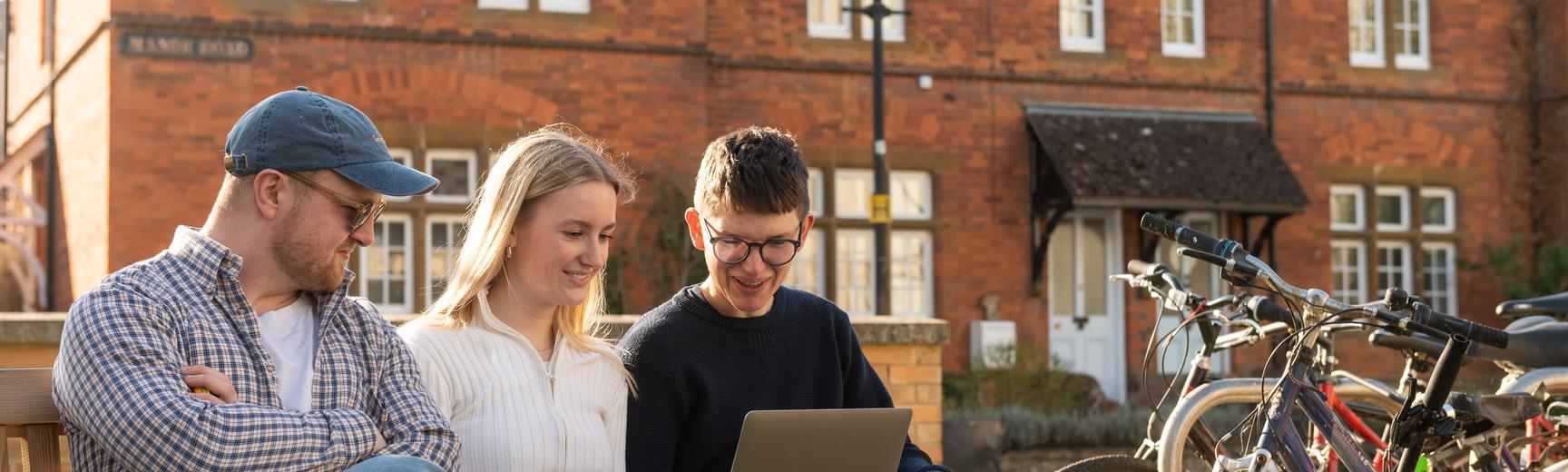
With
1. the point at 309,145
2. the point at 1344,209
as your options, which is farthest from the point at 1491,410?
the point at 1344,209

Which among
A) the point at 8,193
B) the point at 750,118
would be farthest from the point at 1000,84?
the point at 8,193

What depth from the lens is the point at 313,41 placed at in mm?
13461

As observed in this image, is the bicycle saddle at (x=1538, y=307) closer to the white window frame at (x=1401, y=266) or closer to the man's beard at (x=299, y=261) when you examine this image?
the man's beard at (x=299, y=261)

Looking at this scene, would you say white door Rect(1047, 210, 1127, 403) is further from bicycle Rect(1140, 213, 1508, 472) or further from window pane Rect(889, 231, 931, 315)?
bicycle Rect(1140, 213, 1508, 472)

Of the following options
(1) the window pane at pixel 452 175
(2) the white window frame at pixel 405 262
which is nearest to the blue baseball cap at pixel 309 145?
(1) the window pane at pixel 452 175

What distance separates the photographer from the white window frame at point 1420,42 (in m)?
17.8

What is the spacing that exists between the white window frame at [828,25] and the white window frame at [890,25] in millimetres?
132

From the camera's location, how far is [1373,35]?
17797mm

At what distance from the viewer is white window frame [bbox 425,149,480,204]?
14.1 metres

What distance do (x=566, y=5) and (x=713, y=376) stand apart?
1116 centimetres

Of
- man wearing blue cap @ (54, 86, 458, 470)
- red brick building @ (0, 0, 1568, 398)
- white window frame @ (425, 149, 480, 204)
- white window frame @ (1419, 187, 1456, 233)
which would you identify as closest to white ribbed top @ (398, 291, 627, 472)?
man wearing blue cap @ (54, 86, 458, 470)

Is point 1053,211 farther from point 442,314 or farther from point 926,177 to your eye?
point 442,314

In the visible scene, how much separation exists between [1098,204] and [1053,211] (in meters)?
1.01

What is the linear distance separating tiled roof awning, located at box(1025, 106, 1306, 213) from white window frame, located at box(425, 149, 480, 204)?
5.50 metres
